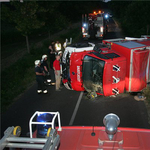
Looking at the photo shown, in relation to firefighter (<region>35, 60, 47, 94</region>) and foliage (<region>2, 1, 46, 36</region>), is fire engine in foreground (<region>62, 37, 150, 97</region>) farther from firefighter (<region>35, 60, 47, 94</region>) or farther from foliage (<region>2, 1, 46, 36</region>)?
foliage (<region>2, 1, 46, 36</region>)

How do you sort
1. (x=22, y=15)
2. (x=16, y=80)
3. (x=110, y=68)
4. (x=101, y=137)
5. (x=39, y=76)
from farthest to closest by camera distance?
1. (x=22, y=15)
2. (x=16, y=80)
3. (x=39, y=76)
4. (x=110, y=68)
5. (x=101, y=137)

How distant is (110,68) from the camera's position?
6.43 meters

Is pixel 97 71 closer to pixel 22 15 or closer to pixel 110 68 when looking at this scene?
pixel 110 68

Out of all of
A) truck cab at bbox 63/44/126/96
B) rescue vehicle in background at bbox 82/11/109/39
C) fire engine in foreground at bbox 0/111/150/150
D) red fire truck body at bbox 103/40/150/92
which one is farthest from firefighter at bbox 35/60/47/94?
rescue vehicle in background at bbox 82/11/109/39

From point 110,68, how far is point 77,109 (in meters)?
1.98

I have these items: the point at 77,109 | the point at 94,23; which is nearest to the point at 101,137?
the point at 77,109

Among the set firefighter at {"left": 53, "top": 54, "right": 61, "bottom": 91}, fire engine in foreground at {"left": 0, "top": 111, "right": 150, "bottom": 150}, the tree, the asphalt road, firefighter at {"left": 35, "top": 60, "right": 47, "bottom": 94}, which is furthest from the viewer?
the tree

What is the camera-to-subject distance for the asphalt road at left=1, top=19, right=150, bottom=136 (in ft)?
20.0

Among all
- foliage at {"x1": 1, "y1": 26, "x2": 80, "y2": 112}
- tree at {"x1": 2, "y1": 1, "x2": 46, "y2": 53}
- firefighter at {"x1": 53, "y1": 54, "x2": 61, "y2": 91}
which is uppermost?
tree at {"x1": 2, "y1": 1, "x2": 46, "y2": 53}

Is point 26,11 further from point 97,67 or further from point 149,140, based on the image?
point 149,140

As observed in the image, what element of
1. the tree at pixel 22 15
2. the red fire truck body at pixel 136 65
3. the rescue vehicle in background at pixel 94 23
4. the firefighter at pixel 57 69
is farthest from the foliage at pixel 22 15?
the red fire truck body at pixel 136 65

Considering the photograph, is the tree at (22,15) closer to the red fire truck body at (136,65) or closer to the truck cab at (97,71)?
the truck cab at (97,71)

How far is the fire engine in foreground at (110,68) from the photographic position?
21.3 ft

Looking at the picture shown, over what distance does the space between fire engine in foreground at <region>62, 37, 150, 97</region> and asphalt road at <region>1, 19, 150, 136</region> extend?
50cm
